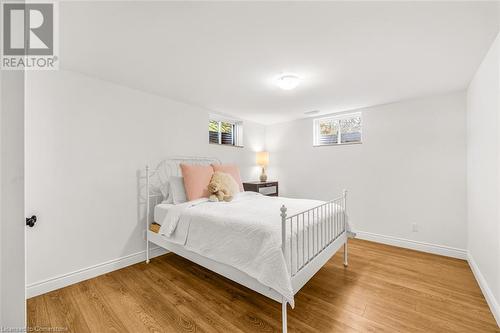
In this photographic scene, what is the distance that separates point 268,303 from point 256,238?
0.72 m

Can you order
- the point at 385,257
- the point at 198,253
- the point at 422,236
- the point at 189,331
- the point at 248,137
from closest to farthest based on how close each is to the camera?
the point at 189,331, the point at 198,253, the point at 385,257, the point at 422,236, the point at 248,137

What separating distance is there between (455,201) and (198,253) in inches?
136

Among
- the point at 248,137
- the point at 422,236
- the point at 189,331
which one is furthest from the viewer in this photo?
the point at 248,137

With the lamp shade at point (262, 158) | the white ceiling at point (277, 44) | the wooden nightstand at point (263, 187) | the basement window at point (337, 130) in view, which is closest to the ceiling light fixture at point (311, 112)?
the basement window at point (337, 130)

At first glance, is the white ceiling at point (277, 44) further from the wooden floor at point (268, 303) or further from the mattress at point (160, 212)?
the wooden floor at point (268, 303)

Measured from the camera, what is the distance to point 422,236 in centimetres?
318

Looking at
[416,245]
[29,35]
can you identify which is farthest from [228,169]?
[416,245]

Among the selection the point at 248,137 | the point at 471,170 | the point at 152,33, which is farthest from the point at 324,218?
the point at 248,137

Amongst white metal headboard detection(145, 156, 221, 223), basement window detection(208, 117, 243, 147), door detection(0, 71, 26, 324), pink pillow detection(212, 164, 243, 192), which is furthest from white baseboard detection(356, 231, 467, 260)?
door detection(0, 71, 26, 324)

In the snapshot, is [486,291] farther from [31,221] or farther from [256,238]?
[31,221]

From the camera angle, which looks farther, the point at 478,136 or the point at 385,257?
the point at 385,257

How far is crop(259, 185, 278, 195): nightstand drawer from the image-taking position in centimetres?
427

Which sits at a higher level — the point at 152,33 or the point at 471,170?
the point at 152,33

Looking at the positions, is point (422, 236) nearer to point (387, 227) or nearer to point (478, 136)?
point (387, 227)
